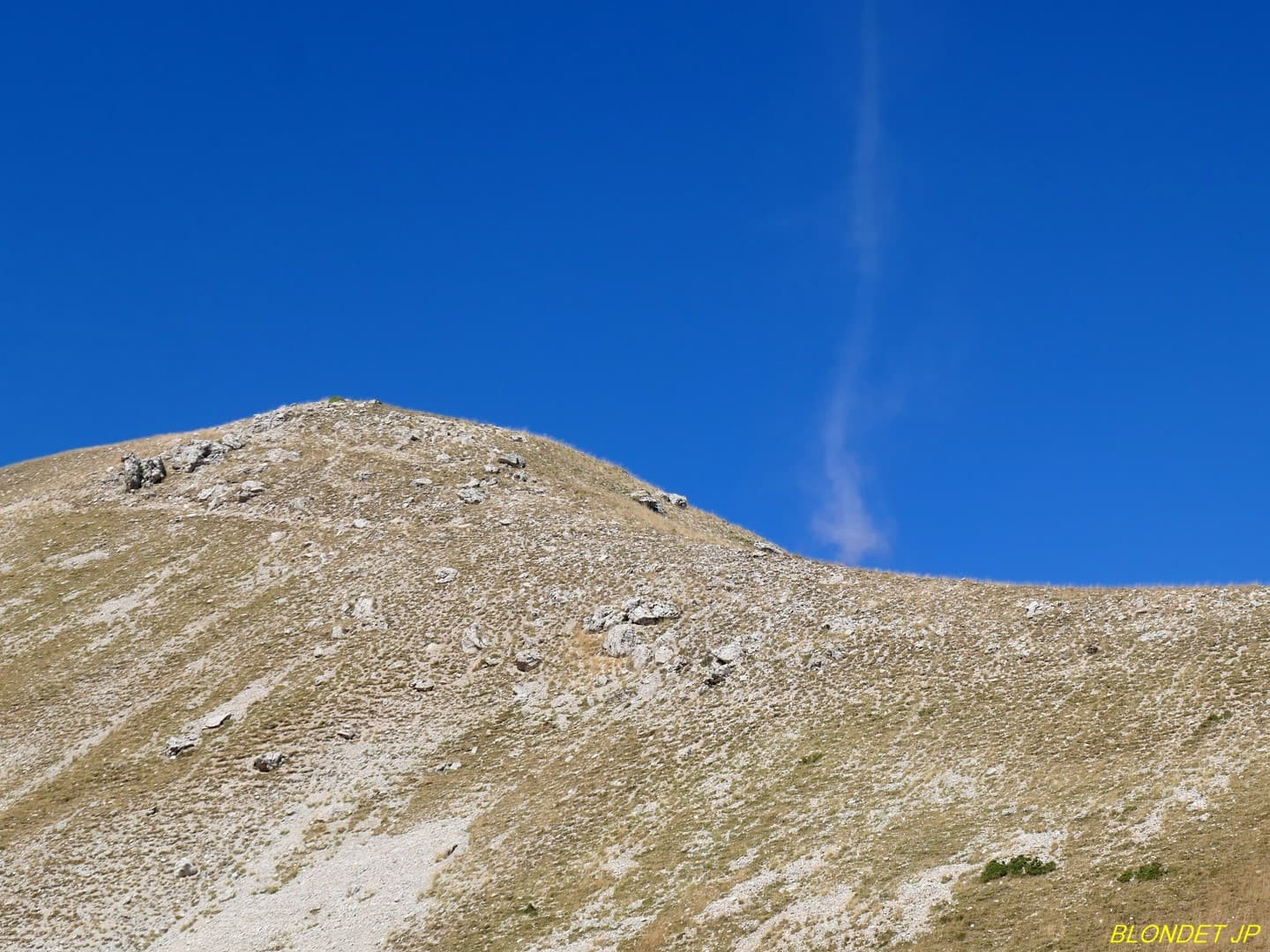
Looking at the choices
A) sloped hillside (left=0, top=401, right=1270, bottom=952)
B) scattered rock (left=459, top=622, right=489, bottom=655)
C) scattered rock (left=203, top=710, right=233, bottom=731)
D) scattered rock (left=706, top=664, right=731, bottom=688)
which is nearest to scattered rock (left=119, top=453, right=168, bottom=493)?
sloped hillside (left=0, top=401, right=1270, bottom=952)

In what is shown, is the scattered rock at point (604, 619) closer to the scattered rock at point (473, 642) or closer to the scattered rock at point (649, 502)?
the scattered rock at point (473, 642)

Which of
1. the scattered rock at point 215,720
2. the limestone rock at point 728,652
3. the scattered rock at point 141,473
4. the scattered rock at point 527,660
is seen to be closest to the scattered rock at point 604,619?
the scattered rock at point 527,660

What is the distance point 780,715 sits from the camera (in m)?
54.2

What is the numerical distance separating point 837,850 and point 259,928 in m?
25.7

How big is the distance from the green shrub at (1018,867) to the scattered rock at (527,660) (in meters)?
32.8

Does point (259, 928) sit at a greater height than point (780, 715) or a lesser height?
lesser

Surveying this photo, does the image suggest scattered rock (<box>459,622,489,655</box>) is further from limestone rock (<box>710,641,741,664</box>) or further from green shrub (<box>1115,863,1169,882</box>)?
green shrub (<box>1115,863,1169,882</box>)

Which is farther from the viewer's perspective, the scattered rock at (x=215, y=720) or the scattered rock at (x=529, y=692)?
the scattered rock at (x=215, y=720)

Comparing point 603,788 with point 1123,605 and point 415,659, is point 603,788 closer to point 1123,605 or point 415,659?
point 415,659

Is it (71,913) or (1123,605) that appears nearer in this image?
(71,913)

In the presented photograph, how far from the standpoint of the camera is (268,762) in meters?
57.6

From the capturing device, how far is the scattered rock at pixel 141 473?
89.4 meters

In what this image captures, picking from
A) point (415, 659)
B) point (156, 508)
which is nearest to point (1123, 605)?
point (415, 659)

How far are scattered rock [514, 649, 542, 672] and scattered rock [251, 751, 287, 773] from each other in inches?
562
